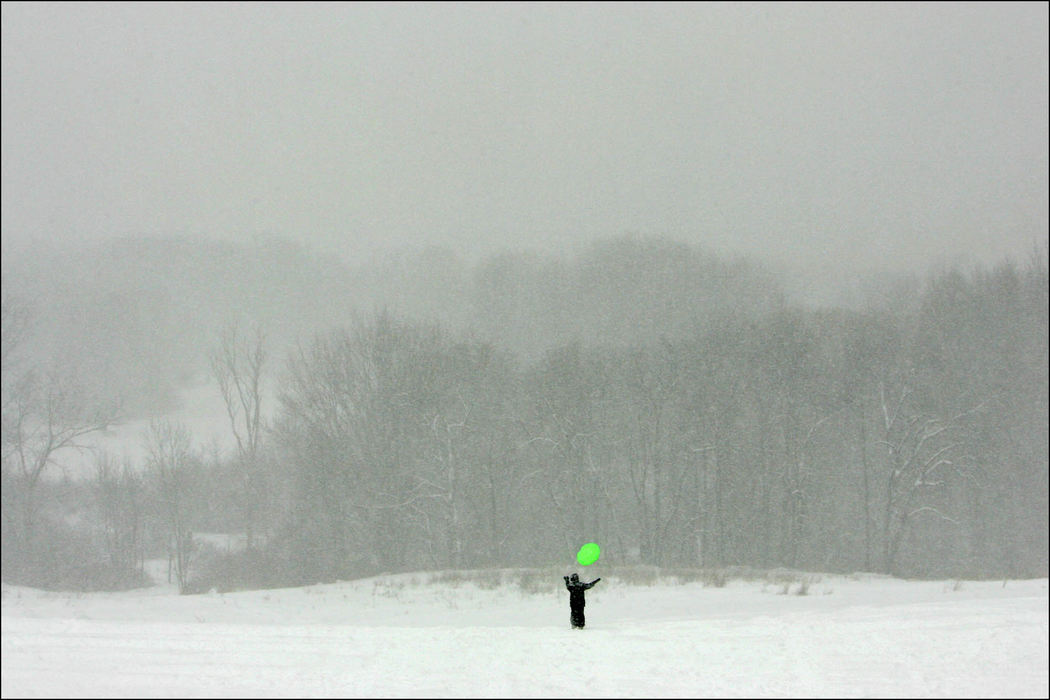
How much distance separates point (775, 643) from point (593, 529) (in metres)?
28.7

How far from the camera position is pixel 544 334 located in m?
45.5

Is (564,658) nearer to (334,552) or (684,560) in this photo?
(334,552)

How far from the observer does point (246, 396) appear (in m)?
42.8

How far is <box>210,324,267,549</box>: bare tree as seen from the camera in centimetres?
3603

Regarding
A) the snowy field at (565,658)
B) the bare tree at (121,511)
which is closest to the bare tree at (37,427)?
the bare tree at (121,511)

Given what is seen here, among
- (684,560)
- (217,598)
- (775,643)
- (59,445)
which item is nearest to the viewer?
(775,643)

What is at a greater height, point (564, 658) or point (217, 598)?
point (564, 658)

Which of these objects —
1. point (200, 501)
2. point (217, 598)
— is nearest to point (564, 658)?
point (217, 598)

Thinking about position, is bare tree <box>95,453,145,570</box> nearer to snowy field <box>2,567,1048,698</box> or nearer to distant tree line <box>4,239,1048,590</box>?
distant tree line <box>4,239,1048,590</box>

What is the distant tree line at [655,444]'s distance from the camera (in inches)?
1405

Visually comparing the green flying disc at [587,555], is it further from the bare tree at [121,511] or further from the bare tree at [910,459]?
the bare tree at [910,459]

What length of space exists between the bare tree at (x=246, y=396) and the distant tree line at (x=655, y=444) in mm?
166

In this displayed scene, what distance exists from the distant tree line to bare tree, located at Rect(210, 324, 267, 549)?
166 mm

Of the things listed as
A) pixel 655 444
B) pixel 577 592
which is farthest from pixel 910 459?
pixel 577 592
